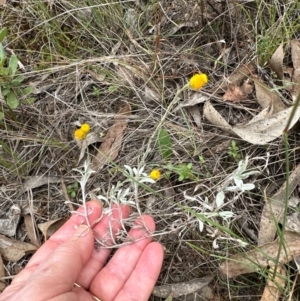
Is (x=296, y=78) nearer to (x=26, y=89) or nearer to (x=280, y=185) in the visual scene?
(x=280, y=185)

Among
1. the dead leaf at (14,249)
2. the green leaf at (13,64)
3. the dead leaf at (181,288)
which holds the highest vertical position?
the green leaf at (13,64)

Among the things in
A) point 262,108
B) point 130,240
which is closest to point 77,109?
point 130,240

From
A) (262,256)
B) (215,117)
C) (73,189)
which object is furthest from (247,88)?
(73,189)

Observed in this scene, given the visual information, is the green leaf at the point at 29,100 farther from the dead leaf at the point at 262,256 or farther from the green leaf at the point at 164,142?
the dead leaf at the point at 262,256

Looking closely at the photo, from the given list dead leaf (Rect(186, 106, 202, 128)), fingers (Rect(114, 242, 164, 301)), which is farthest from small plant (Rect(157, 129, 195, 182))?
fingers (Rect(114, 242, 164, 301))

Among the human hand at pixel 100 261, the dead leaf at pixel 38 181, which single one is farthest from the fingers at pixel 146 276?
the dead leaf at pixel 38 181

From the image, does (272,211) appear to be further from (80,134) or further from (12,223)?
(12,223)

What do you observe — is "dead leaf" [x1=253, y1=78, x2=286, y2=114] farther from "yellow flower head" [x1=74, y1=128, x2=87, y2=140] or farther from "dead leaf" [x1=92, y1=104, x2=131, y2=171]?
"yellow flower head" [x1=74, y1=128, x2=87, y2=140]

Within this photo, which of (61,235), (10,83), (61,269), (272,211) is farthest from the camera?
(10,83)
